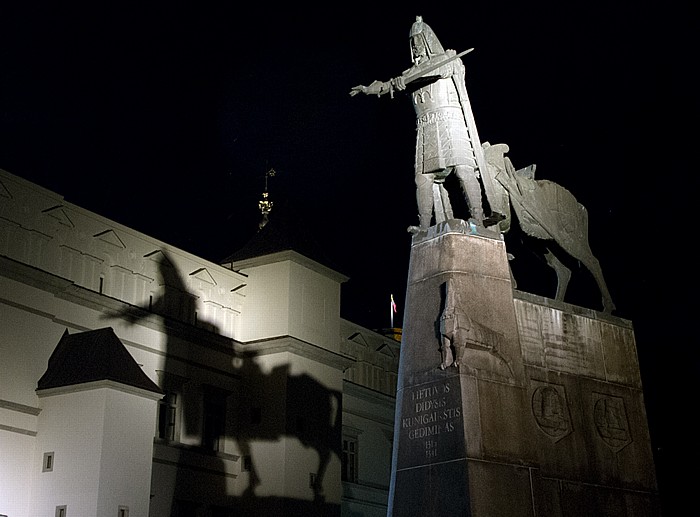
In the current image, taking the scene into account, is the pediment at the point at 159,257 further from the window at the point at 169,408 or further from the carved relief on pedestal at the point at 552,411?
the carved relief on pedestal at the point at 552,411

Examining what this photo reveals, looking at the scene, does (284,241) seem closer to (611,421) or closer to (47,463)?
(47,463)

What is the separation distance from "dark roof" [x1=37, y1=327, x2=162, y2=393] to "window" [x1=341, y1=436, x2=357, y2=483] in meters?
12.6

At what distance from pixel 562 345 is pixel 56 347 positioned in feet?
60.0

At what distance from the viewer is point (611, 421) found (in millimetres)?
12352

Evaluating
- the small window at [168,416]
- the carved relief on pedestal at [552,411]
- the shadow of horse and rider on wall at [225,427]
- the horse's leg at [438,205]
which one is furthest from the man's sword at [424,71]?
the small window at [168,416]

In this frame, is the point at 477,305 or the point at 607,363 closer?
the point at 477,305

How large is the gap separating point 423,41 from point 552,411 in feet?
16.1

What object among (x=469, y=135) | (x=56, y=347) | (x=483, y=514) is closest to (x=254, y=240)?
(x=56, y=347)

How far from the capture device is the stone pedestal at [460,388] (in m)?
10.8

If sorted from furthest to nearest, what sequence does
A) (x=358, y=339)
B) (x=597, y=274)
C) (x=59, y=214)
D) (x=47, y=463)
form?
(x=358, y=339), (x=59, y=214), (x=47, y=463), (x=597, y=274)

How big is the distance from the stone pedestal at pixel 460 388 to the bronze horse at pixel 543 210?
1.12 metres

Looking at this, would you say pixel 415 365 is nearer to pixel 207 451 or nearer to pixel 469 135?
pixel 469 135

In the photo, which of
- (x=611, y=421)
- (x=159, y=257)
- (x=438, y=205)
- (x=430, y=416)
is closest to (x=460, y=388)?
(x=430, y=416)

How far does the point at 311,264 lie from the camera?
35125 mm
